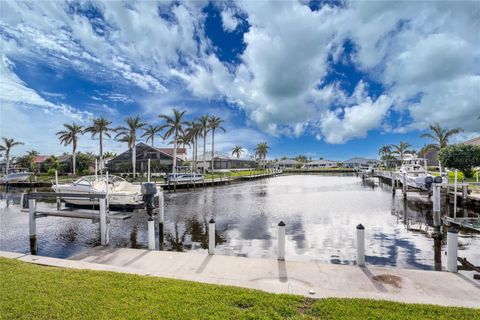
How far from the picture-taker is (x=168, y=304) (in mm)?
4609

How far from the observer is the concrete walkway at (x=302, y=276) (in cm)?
531

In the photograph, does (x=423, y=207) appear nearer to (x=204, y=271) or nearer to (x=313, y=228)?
(x=313, y=228)

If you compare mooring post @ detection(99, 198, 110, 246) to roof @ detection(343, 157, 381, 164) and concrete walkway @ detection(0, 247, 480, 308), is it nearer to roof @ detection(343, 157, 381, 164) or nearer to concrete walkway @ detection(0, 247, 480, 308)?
concrete walkway @ detection(0, 247, 480, 308)

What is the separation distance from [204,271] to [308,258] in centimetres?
455

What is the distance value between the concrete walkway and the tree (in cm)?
2654

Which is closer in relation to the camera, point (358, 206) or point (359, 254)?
point (359, 254)

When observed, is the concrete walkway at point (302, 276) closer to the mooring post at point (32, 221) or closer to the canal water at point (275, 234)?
the canal water at point (275, 234)

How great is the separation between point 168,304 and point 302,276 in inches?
132

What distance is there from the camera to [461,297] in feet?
17.7

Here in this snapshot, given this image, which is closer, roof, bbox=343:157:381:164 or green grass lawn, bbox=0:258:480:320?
green grass lawn, bbox=0:258:480:320

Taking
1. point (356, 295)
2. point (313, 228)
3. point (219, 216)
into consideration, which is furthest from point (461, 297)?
point (219, 216)

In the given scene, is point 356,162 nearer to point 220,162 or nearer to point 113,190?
point 220,162

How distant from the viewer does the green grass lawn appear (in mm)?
4281

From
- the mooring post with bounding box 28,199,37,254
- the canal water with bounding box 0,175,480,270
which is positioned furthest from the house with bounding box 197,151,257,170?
the mooring post with bounding box 28,199,37,254
